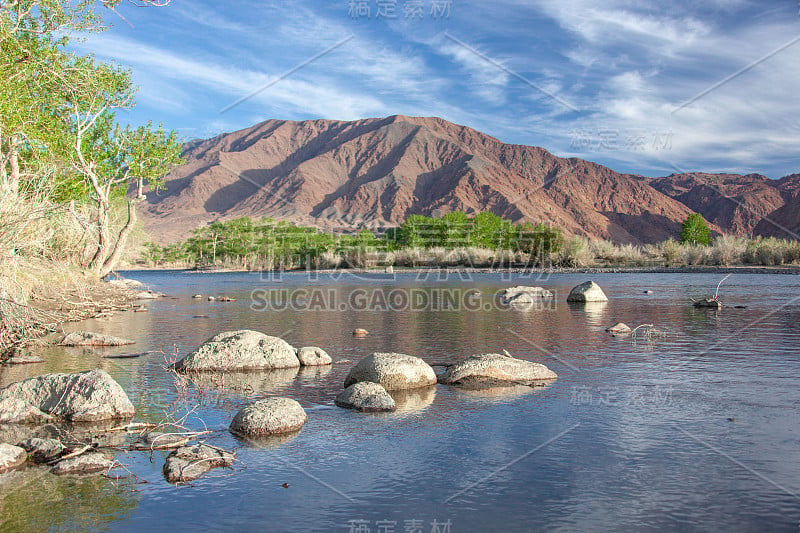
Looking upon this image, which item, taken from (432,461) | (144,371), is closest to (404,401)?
(432,461)

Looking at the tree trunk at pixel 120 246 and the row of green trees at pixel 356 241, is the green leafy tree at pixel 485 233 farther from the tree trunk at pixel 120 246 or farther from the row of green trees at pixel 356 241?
the tree trunk at pixel 120 246

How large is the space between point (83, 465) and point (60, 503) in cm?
116

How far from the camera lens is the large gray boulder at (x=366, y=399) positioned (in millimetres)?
11383

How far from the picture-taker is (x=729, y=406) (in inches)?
449

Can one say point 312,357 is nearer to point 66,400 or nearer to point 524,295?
point 66,400

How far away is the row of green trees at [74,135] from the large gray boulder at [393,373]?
12.6m

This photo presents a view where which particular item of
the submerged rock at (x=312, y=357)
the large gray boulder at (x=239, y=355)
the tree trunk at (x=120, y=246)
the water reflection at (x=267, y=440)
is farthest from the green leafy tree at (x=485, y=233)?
the water reflection at (x=267, y=440)

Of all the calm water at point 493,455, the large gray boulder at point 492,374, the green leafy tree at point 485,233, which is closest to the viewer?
the calm water at point 493,455

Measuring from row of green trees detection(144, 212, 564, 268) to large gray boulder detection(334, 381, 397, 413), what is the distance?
74967 mm

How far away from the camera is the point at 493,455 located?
29.3 feet

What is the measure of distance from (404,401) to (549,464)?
405cm

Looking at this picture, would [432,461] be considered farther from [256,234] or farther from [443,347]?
[256,234]

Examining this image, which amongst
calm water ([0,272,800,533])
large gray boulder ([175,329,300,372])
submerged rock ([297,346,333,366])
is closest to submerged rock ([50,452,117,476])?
calm water ([0,272,800,533])

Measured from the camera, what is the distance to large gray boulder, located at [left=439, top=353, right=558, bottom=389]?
44.6 feet
